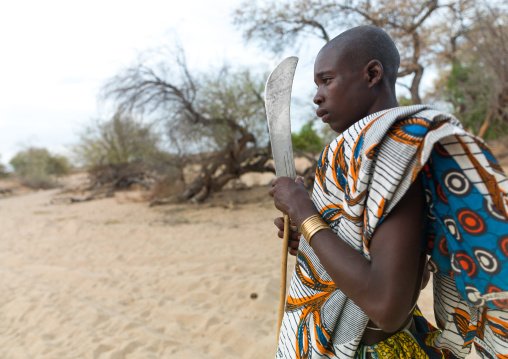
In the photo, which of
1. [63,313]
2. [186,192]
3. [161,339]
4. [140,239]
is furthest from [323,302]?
[186,192]

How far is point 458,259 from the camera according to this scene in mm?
748

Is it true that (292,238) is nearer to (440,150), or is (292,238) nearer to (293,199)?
(293,199)

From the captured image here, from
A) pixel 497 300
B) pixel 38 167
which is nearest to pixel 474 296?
pixel 497 300

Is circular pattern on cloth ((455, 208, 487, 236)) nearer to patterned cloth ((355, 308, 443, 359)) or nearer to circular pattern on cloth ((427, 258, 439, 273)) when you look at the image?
circular pattern on cloth ((427, 258, 439, 273))

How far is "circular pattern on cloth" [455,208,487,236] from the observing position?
2.25 ft

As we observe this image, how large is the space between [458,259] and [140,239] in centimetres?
637

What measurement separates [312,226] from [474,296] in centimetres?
37

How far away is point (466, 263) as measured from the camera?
73 cm

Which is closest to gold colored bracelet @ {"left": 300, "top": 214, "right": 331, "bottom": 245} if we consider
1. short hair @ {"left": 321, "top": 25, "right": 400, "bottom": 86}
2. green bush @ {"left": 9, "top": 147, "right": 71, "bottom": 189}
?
short hair @ {"left": 321, "top": 25, "right": 400, "bottom": 86}

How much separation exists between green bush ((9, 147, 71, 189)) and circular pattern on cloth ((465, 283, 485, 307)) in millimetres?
23269

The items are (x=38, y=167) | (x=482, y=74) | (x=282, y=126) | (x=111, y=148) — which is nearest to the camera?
(x=282, y=126)

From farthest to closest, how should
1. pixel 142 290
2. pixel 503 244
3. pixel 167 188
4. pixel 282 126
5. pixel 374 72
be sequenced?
pixel 167 188 → pixel 142 290 → pixel 282 126 → pixel 374 72 → pixel 503 244

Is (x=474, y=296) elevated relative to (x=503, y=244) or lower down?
lower down

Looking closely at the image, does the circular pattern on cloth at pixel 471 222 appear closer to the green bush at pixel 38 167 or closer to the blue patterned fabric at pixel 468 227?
the blue patterned fabric at pixel 468 227
